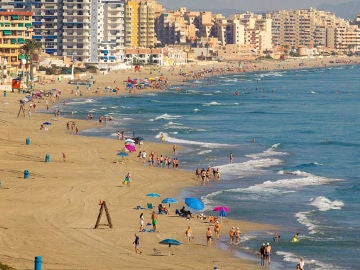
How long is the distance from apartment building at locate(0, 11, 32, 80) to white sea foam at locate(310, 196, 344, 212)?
9680 centimetres

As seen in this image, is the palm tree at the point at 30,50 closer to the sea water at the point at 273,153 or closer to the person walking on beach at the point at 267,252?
the sea water at the point at 273,153

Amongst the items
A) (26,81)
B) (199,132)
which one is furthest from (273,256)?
(26,81)

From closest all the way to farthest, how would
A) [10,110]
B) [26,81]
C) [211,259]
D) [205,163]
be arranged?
[211,259] → [205,163] → [10,110] → [26,81]

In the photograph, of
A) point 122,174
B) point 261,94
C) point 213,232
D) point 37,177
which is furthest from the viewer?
point 261,94

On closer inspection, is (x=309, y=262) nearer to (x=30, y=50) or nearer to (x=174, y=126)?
(x=174, y=126)

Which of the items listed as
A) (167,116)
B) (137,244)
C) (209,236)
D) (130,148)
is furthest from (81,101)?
(137,244)

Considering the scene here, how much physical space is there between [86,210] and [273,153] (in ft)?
94.7

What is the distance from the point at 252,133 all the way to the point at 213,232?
44717 millimetres

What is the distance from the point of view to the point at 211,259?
36312 mm

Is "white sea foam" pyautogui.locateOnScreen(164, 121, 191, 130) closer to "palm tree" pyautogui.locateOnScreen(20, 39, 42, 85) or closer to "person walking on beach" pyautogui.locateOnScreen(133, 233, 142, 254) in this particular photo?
"palm tree" pyautogui.locateOnScreen(20, 39, 42, 85)

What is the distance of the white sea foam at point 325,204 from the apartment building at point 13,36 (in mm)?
96798

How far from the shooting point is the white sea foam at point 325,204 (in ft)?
156

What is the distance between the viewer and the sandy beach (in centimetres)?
3531

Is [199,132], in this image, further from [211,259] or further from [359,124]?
[211,259]
